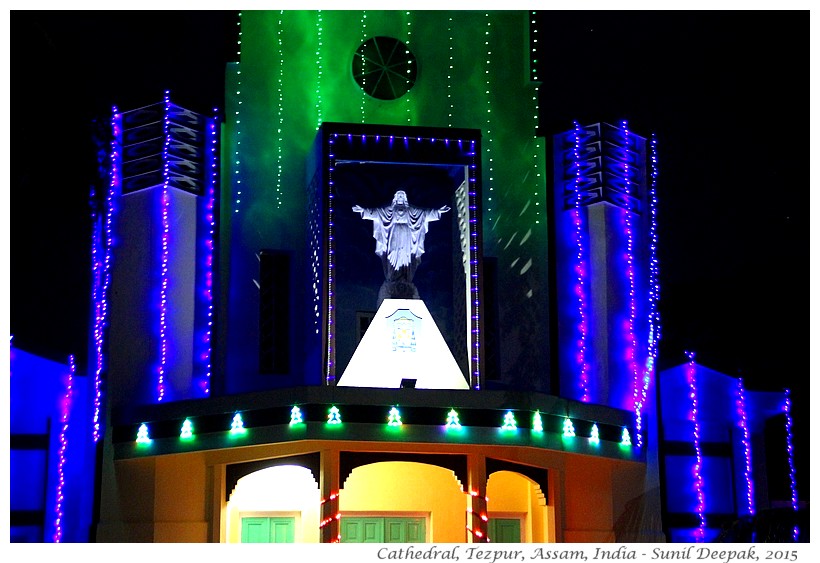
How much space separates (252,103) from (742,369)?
9.35m

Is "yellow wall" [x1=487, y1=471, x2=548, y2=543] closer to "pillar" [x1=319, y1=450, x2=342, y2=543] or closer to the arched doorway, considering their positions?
the arched doorway

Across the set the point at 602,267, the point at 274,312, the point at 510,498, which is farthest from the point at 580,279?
the point at 274,312

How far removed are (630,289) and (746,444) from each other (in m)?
3.42

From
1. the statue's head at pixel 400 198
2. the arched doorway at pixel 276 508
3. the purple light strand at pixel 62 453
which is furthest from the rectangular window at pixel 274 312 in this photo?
the purple light strand at pixel 62 453

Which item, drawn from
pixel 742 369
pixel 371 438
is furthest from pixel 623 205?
pixel 371 438

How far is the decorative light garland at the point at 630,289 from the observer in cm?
2000

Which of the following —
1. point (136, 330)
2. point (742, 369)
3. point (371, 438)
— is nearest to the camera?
point (371, 438)

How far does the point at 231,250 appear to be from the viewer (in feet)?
65.8

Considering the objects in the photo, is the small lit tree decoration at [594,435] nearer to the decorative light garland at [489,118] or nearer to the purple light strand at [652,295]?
the purple light strand at [652,295]

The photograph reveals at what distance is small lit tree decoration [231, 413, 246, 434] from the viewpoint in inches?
651

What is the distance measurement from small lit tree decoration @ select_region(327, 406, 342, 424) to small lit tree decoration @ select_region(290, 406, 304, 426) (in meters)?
0.35

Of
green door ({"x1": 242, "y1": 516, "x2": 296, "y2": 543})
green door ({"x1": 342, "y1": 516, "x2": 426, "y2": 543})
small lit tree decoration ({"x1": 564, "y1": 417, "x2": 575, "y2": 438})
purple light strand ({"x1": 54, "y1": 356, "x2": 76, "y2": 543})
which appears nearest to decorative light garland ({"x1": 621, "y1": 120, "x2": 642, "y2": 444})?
small lit tree decoration ({"x1": 564, "y1": 417, "x2": 575, "y2": 438})

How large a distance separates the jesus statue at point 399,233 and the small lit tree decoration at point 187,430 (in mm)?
3830

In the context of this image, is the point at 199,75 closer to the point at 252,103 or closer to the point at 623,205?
the point at 252,103
